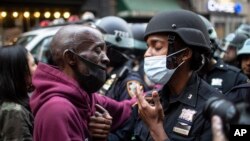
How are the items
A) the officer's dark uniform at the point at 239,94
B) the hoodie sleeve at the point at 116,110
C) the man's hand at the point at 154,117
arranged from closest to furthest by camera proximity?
the man's hand at the point at 154,117, the officer's dark uniform at the point at 239,94, the hoodie sleeve at the point at 116,110

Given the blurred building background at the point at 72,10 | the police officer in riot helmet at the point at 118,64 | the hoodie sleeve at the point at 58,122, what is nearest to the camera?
the hoodie sleeve at the point at 58,122

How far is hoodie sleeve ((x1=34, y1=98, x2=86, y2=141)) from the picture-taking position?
2225 millimetres

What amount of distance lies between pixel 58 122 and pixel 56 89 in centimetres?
23

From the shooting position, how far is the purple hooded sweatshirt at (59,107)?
2.24m

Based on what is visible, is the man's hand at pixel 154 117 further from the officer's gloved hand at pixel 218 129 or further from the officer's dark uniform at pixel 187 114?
the officer's gloved hand at pixel 218 129

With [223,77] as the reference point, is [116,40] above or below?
above

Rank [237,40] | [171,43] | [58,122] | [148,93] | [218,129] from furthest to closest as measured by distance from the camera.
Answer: [237,40], [148,93], [171,43], [58,122], [218,129]

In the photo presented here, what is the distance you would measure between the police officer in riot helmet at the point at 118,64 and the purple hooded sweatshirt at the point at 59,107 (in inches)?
55.2

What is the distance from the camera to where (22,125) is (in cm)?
315

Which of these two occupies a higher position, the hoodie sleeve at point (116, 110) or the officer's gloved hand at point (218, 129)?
the officer's gloved hand at point (218, 129)

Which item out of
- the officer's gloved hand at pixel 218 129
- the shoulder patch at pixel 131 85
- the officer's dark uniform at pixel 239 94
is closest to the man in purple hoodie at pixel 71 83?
the officer's dark uniform at pixel 239 94

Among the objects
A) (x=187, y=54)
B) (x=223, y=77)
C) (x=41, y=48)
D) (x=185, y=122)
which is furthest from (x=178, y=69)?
(x=41, y=48)

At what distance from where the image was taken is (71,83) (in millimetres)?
2461

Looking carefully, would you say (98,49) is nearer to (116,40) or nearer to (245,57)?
(116,40)
